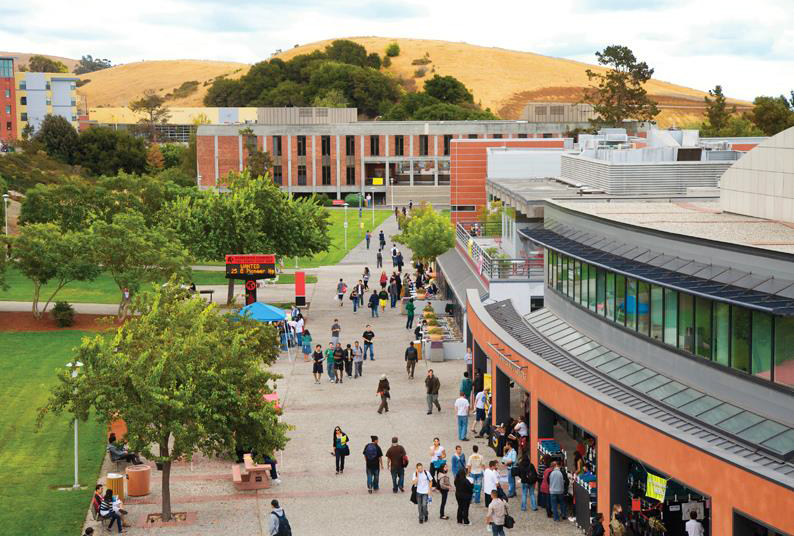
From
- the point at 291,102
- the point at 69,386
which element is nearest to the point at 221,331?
the point at 69,386

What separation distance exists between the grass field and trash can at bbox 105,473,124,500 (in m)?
29.8

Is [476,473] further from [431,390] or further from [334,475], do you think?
[431,390]

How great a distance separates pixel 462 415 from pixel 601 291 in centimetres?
476

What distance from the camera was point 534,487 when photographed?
2541 centimetres

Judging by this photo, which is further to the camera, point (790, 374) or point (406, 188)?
point (406, 188)

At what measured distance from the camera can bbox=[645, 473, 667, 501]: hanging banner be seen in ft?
67.4

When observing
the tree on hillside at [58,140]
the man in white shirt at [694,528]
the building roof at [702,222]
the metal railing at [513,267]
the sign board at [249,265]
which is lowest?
the man in white shirt at [694,528]

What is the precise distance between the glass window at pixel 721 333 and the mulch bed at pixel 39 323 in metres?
31.9

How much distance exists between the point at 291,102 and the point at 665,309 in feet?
540

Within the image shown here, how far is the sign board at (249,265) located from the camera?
4897cm

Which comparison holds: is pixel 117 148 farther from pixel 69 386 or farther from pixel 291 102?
pixel 69 386

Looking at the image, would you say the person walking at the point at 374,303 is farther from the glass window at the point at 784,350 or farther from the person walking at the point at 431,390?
the glass window at the point at 784,350

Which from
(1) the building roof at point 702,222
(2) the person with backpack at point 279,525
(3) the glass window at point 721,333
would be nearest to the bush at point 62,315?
(1) the building roof at point 702,222

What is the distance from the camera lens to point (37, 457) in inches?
1177
